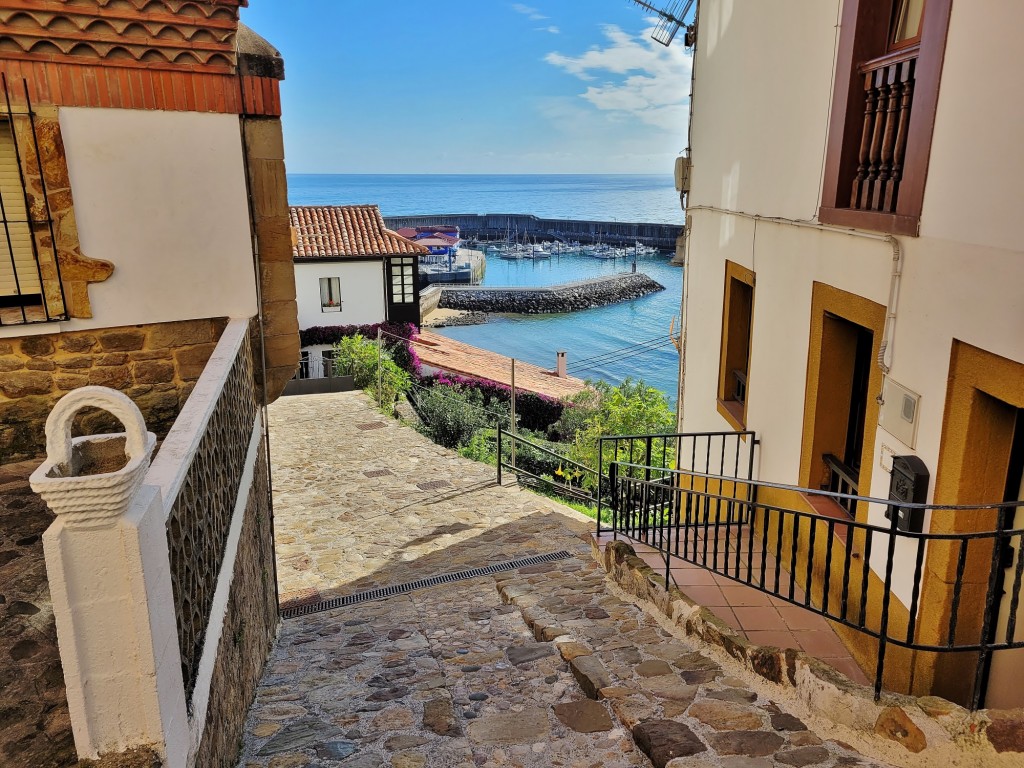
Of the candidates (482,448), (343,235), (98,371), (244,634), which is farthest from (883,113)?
(343,235)

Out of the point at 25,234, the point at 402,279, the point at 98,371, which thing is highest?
the point at 25,234

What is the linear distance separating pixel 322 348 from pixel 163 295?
2220 centimetres

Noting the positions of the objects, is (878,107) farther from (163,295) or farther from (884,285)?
(163,295)

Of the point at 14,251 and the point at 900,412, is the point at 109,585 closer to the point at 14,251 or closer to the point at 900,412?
the point at 14,251

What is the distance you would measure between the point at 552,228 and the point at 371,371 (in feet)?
376

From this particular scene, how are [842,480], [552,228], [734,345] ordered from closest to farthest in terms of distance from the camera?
1. [842,480]
2. [734,345]
3. [552,228]

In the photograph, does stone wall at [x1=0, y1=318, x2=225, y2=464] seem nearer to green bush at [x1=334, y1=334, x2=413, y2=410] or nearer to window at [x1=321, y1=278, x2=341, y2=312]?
green bush at [x1=334, y1=334, x2=413, y2=410]

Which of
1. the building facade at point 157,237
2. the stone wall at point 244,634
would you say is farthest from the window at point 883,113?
the stone wall at point 244,634

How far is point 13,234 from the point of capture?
437cm

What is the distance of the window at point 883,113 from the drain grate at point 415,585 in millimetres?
4240

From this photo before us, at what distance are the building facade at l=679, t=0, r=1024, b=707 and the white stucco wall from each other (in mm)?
4045

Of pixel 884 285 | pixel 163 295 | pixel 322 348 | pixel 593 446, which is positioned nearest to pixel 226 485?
pixel 163 295

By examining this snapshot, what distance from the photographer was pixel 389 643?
5.54 meters

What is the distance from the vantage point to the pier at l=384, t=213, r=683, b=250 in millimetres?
108500
